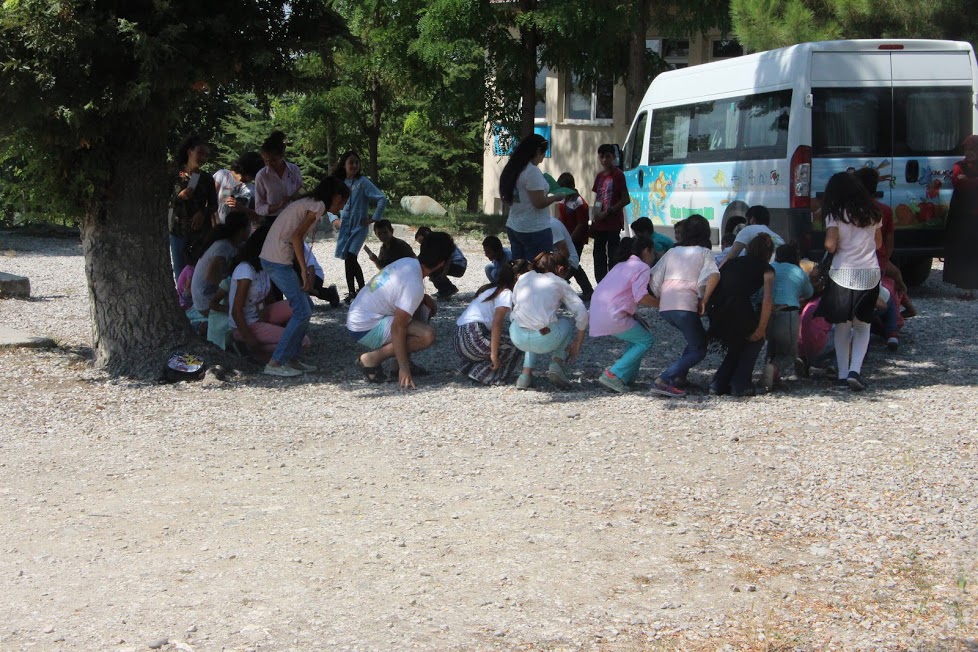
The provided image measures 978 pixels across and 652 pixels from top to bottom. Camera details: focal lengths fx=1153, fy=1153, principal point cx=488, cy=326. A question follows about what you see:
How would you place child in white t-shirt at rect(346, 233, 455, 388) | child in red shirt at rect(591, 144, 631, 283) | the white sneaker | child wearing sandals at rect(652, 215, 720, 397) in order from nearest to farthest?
child wearing sandals at rect(652, 215, 720, 397)
child in white t-shirt at rect(346, 233, 455, 388)
the white sneaker
child in red shirt at rect(591, 144, 631, 283)

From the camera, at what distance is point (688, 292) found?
7.95 meters

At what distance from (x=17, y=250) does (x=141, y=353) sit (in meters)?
11.4

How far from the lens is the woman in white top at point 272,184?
9.84 m

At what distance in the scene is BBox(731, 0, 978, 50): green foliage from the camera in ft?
49.6

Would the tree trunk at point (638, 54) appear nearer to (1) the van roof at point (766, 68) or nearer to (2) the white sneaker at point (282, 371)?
(1) the van roof at point (766, 68)

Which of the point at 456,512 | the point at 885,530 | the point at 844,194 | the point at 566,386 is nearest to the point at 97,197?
the point at 566,386

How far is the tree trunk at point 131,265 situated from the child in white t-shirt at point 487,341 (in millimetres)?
2215

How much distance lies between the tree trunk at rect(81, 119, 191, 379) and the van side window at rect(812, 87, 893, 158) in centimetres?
668

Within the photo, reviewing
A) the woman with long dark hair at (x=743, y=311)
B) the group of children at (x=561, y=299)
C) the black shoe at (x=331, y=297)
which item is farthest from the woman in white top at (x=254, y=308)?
the woman with long dark hair at (x=743, y=311)

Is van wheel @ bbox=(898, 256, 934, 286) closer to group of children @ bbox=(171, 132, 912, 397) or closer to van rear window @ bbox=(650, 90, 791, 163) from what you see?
van rear window @ bbox=(650, 90, 791, 163)

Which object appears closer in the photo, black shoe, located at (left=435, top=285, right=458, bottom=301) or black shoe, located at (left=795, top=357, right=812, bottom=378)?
black shoe, located at (left=795, top=357, right=812, bottom=378)

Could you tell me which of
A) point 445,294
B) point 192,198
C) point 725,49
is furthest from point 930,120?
point 725,49

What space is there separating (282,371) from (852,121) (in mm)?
6647

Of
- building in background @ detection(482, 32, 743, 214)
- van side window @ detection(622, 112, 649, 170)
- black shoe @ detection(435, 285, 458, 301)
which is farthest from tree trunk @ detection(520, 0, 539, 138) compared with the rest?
black shoe @ detection(435, 285, 458, 301)
